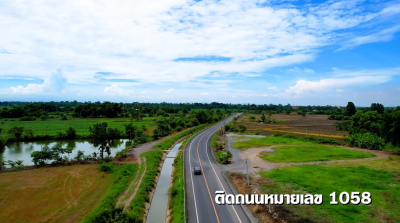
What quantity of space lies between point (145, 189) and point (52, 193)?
10.6m

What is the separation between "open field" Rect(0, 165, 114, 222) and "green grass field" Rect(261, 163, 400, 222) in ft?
65.8

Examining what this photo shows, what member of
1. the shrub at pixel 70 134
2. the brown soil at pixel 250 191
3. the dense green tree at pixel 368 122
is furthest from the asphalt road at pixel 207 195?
the dense green tree at pixel 368 122

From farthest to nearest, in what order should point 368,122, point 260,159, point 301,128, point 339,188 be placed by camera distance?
1. point 301,128
2. point 368,122
3. point 260,159
4. point 339,188

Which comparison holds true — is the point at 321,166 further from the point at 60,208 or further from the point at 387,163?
the point at 60,208

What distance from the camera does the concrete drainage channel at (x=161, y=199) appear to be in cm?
2189

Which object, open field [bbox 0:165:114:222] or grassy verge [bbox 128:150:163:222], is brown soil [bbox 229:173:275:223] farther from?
open field [bbox 0:165:114:222]

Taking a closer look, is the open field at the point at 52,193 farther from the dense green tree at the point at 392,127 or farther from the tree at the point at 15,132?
the dense green tree at the point at 392,127

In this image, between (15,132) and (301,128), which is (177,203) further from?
(301,128)

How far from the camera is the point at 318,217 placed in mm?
19672

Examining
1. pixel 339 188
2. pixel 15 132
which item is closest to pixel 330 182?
pixel 339 188

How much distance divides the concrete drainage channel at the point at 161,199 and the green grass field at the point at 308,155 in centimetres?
1872

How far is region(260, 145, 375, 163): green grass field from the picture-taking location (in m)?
40.2

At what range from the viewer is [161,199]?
25.9 metres

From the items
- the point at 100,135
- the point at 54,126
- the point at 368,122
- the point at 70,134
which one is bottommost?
the point at 70,134
